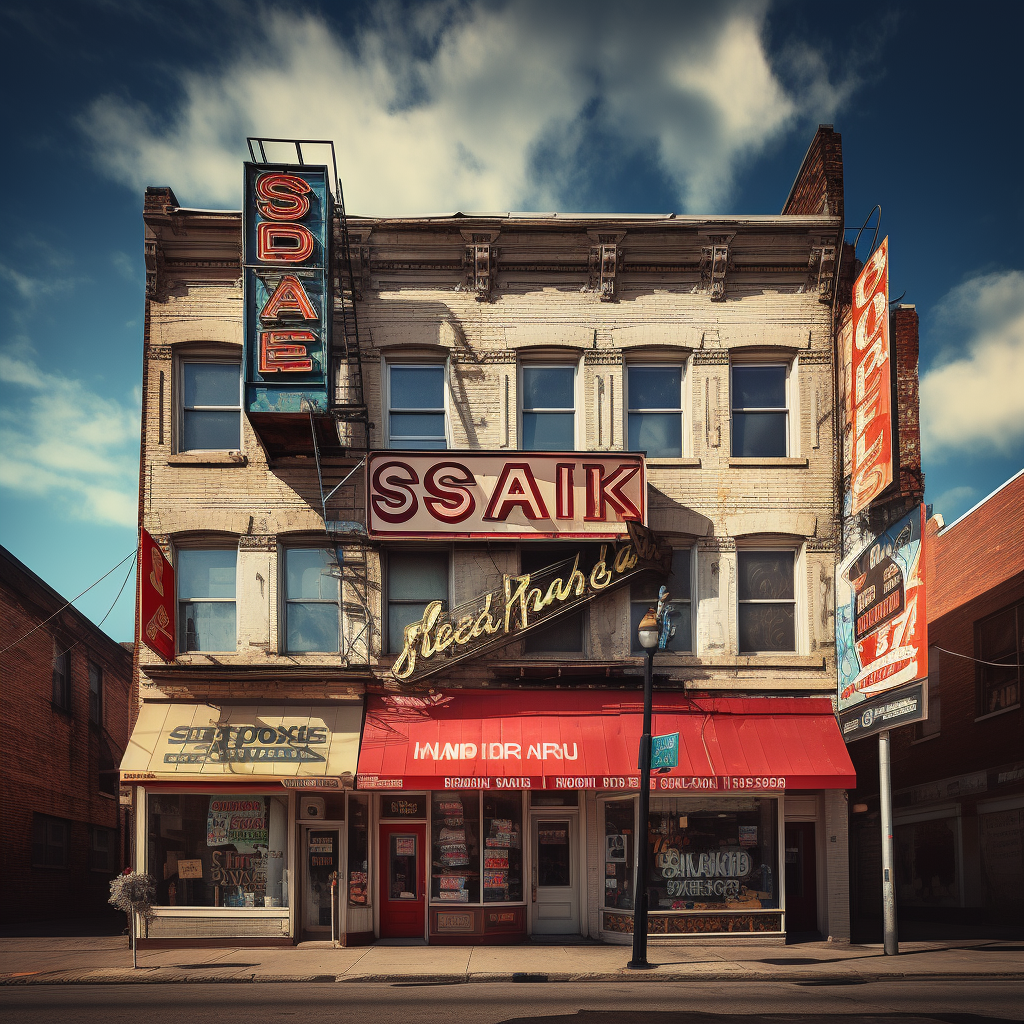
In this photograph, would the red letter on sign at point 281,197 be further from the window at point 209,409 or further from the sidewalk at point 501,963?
the sidewalk at point 501,963

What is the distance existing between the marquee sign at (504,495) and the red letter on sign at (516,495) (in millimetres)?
18

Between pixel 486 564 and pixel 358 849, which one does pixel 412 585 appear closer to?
pixel 486 564

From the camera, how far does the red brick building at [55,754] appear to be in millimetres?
22891

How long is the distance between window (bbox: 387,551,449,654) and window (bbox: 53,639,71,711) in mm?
12162

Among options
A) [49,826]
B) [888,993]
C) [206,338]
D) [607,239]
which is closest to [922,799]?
[888,993]

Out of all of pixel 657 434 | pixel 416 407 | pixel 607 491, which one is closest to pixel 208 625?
pixel 416 407

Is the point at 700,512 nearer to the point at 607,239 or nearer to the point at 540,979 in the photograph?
the point at 607,239

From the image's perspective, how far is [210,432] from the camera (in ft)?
60.4

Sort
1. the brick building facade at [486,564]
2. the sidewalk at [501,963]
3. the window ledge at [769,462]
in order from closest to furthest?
the sidewalk at [501,963], the brick building facade at [486,564], the window ledge at [769,462]

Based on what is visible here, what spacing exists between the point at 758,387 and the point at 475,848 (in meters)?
10.1

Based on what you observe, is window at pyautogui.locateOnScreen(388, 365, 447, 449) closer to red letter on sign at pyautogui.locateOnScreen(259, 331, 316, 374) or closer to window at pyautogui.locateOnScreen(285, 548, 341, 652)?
red letter on sign at pyautogui.locateOnScreen(259, 331, 316, 374)

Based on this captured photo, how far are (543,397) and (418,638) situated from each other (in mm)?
5285

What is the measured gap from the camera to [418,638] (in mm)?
16812

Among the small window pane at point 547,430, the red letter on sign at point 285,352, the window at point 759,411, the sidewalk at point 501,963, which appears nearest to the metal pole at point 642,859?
the sidewalk at point 501,963
